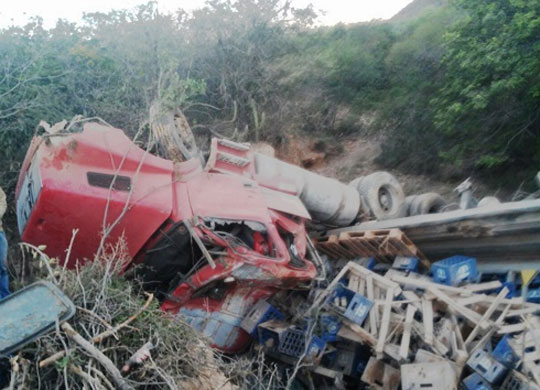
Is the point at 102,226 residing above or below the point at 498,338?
above

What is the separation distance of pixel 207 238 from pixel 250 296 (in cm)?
108

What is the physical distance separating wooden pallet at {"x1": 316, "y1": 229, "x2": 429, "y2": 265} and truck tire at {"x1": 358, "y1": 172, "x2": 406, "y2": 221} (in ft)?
3.08

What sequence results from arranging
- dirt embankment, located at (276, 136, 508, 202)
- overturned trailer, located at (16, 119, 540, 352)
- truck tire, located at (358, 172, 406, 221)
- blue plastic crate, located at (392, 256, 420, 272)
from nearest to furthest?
overturned trailer, located at (16, 119, 540, 352) → blue plastic crate, located at (392, 256, 420, 272) → truck tire, located at (358, 172, 406, 221) → dirt embankment, located at (276, 136, 508, 202)

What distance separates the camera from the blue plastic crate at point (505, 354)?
4.34 m

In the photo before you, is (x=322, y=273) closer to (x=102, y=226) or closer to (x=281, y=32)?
(x=102, y=226)

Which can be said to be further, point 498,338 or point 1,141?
point 1,141

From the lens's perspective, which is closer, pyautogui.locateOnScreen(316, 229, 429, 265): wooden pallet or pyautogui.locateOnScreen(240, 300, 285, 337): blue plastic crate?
A: pyautogui.locateOnScreen(240, 300, 285, 337): blue plastic crate

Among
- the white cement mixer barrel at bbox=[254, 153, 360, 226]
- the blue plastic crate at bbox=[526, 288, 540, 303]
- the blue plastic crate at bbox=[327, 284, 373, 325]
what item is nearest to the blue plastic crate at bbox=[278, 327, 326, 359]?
the blue plastic crate at bbox=[327, 284, 373, 325]

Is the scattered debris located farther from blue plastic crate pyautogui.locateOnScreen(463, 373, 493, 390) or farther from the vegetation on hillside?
the vegetation on hillside

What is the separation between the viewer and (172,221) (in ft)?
15.2

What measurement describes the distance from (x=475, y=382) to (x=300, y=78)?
10.9 meters

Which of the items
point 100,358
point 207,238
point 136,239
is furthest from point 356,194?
point 100,358

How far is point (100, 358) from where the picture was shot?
2484mm

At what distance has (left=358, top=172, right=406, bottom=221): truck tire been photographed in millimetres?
7414
